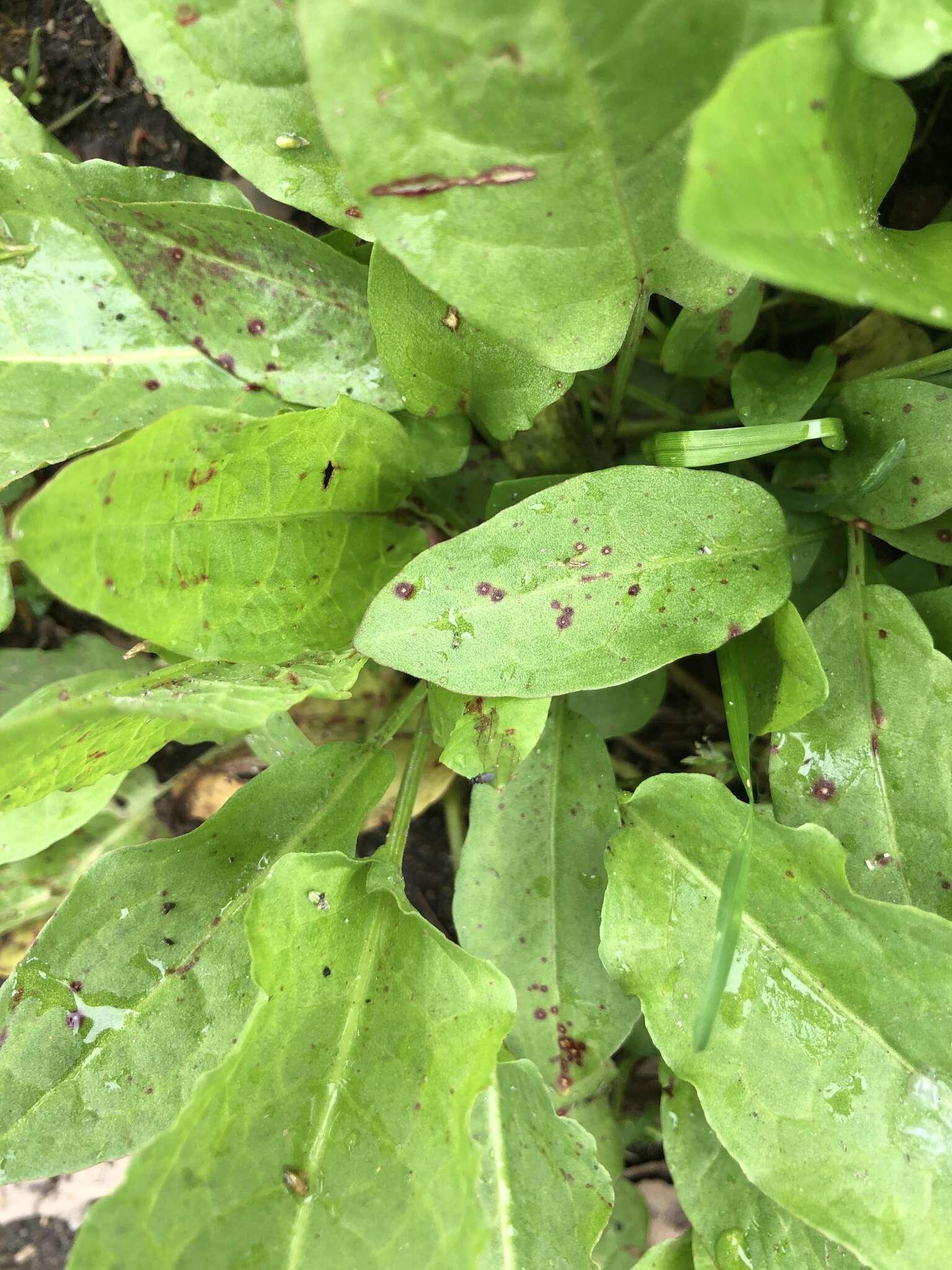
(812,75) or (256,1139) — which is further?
(256,1139)

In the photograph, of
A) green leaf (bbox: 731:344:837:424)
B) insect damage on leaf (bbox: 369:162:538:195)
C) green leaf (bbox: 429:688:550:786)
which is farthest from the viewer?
green leaf (bbox: 731:344:837:424)

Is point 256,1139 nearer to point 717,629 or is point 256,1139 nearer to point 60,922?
point 60,922

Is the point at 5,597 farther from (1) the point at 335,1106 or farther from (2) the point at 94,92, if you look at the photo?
(2) the point at 94,92

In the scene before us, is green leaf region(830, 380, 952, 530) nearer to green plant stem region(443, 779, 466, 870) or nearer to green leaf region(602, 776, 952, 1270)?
green leaf region(602, 776, 952, 1270)

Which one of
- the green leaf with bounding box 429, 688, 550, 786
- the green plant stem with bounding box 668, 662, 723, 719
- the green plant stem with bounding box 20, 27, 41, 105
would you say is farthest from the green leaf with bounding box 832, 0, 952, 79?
the green plant stem with bounding box 20, 27, 41, 105

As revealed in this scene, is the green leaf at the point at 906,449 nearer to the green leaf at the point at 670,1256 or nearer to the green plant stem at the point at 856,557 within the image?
the green plant stem at the point at 856,557

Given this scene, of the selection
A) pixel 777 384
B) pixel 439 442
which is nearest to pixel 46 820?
pixel 439 442

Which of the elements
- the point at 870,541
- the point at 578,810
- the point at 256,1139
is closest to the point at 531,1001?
the point at 578,810
